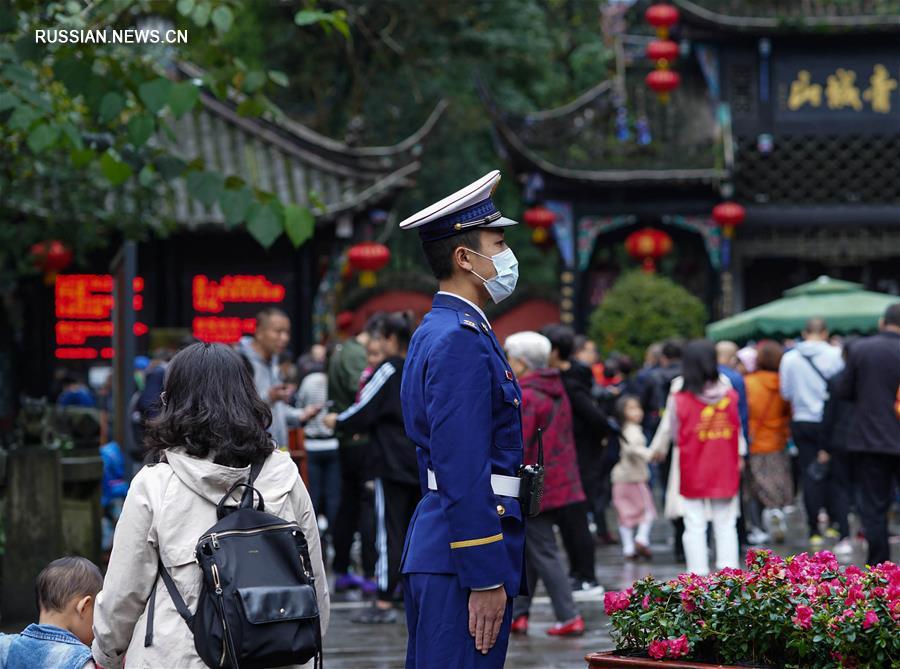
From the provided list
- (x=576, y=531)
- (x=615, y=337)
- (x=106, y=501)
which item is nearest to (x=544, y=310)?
(x=615, y=337)

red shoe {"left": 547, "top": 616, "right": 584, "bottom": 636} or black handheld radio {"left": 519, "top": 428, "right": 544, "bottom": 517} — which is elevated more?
black handheld radio {"left": 519, "top": 428, "right": 544, "bottom": 517}

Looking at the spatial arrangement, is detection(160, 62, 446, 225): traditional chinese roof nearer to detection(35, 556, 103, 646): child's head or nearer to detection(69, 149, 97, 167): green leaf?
detection(69, 149, 97, 167): green leaf

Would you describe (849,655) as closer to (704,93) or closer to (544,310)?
(544,310)

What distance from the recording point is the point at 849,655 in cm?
427

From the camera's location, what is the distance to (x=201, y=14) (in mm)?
7324

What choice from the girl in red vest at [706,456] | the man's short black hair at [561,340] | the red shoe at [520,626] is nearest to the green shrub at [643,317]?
the girl in red vest at [706,456]

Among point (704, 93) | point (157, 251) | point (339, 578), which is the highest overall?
point (704, 93)

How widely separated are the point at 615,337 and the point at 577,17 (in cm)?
1156

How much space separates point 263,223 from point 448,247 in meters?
3.16

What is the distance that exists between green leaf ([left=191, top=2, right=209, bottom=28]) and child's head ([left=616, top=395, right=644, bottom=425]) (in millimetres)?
6700

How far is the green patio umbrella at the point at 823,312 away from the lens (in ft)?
53.7

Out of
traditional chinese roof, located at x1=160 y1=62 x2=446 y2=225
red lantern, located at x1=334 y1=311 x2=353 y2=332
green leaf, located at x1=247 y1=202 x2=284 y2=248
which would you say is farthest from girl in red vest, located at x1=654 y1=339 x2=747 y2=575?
A: red lantern, located at x1=334 y1=311 x2=353 y2=332

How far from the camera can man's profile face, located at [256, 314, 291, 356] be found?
897cm

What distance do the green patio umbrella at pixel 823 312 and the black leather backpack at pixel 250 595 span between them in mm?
12933
